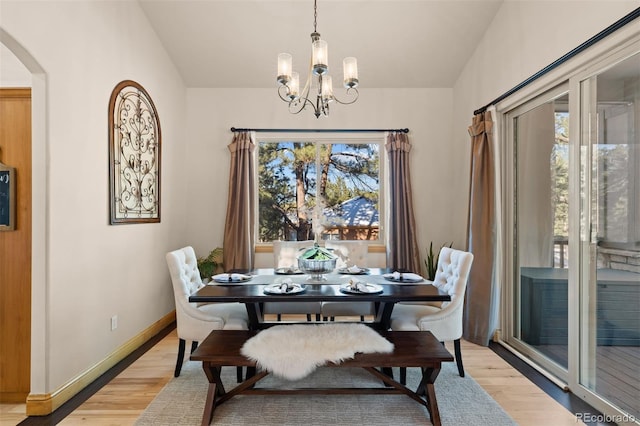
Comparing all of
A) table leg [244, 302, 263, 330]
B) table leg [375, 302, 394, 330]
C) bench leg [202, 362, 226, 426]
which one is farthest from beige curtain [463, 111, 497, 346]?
bench leg [202, 362, 226, 426]

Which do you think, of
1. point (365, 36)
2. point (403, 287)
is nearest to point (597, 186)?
point (403, 287)

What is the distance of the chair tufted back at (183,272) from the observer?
2.52 metres

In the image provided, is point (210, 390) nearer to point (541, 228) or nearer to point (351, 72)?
point (351, 72)

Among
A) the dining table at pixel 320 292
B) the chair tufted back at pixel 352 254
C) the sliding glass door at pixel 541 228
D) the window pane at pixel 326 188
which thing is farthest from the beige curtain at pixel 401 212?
the dining table at pixel 320 292

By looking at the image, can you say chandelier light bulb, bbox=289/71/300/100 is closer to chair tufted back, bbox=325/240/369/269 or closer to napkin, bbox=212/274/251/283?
napkin, bbox=212/274/251/283

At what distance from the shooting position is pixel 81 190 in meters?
2.43

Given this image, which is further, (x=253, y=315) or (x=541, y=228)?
(x=541, y=228)

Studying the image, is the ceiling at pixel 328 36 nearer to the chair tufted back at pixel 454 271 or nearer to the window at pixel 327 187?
the window at pixel 327 187

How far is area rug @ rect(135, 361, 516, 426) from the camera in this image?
2.02 meters

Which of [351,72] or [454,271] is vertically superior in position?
[351,72]

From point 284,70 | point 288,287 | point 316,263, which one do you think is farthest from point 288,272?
point 284,70

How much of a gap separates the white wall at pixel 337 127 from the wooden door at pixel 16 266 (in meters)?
2.16

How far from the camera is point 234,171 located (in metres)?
4.23

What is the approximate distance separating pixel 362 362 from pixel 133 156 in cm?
263
